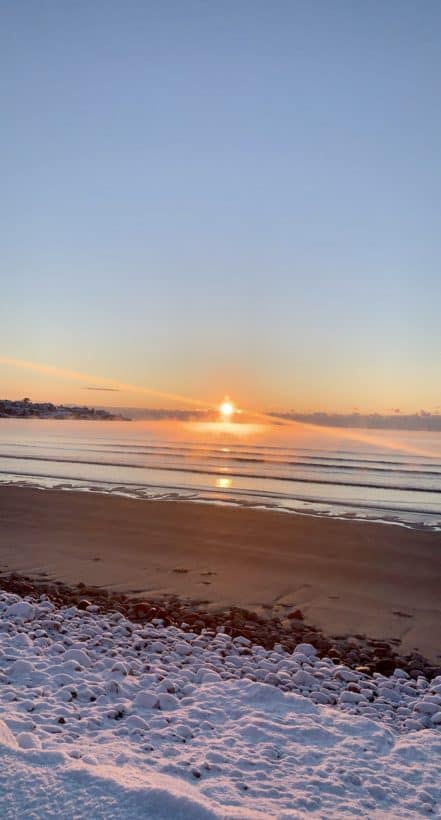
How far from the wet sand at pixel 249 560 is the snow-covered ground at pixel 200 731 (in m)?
1.84

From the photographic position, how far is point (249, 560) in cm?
1136

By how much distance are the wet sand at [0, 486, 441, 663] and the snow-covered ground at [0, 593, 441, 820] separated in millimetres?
1844

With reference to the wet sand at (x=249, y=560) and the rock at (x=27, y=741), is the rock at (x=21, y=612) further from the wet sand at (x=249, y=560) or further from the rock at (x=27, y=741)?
the rock at (x=27, y=741)

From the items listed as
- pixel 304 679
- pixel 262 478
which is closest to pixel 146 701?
pixel 304 679

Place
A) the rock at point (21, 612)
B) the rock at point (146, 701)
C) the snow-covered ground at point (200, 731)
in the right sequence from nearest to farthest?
the snow-covered ground at point (200, 731) → the rock at point (146, 701) → the rock at point (21, 612)

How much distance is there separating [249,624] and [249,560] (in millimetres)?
A: 4063

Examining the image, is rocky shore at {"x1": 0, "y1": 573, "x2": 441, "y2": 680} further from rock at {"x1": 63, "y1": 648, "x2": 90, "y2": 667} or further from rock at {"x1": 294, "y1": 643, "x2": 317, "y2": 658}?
rock at {"x1": 63, "y1": 648, "x2": 90, "y2": 667}

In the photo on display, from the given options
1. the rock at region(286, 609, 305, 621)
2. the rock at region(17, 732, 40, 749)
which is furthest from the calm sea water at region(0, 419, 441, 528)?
the rock at region(17, 732, 40, 749)

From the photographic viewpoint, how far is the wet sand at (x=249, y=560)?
840cm

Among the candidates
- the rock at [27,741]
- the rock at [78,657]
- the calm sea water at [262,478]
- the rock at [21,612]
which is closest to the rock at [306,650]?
the rock at [78,657]

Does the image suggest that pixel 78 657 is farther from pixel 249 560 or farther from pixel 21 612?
pixel 249 560

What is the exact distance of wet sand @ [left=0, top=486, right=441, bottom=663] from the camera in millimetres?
8398

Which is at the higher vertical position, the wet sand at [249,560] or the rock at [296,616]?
the rock at [296,616]

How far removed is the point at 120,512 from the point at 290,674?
37.6ft
